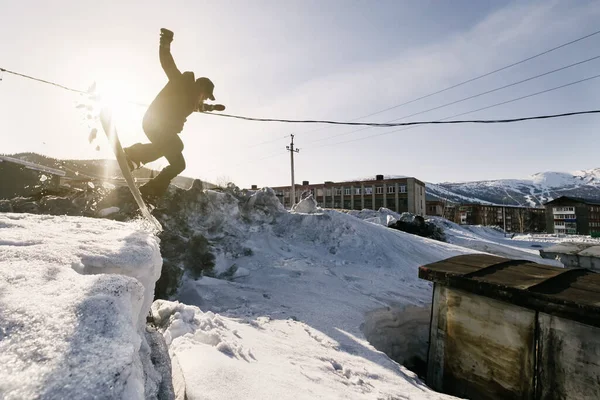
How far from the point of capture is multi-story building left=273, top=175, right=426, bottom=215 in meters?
55.7

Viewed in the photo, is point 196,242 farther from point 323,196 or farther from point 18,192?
point 323,196

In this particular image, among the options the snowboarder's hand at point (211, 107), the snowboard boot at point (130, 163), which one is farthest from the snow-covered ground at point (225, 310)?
the snowboarder's hand at point (211, 107)

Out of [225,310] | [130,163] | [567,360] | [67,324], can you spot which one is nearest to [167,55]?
[130,163]

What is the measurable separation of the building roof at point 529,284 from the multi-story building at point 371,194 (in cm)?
4676

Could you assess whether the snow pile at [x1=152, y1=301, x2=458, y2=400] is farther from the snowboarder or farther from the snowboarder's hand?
the snowboarder's hand

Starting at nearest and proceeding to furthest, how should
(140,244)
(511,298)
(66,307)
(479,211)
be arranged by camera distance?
1. (66,307)
2. (140,244)
3. (511,298)
4. (479,211)

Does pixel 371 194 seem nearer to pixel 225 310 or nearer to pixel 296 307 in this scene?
pixel 296 307

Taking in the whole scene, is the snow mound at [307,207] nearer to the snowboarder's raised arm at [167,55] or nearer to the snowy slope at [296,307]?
the snowy slope at [296,307]

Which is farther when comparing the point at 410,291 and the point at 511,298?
the point at 410,291

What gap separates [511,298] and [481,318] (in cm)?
62

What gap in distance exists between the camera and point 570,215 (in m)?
56.9

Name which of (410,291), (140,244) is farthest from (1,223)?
(410,291)

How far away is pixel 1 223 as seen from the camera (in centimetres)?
202

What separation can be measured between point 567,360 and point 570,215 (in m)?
72.8
